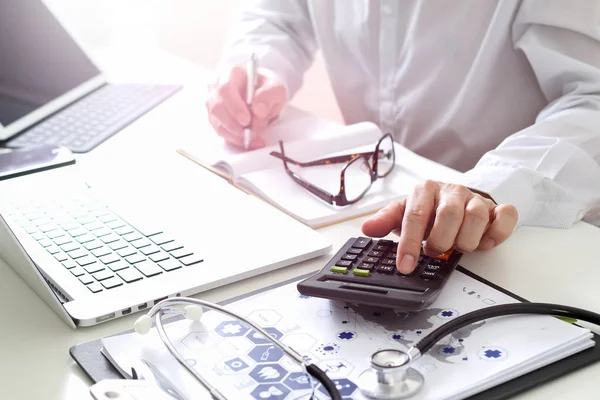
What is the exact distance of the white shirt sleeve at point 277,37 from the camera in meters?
1.36

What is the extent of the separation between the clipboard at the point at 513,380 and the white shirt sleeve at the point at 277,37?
2.63ft

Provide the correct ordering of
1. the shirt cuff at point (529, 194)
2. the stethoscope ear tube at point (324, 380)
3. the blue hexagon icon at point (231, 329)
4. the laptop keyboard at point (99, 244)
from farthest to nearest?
the shirt cuff at point (529, 194), the laptop keyboard at point (99, 244), the blue hexagon icon at point (231, 329), the stethoscope ear tube at point (324, 380)

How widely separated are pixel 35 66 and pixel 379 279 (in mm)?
892

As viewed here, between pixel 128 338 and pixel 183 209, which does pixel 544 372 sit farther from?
pixel 183 209

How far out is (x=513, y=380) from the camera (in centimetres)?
55

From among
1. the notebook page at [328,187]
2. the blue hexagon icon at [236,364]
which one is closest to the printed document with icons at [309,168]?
the notebook page at [328,187]

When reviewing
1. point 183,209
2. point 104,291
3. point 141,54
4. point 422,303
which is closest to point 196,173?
point 183,209

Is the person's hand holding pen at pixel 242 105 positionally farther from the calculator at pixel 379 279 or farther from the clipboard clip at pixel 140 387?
the clipboard clip at pixel 140 387

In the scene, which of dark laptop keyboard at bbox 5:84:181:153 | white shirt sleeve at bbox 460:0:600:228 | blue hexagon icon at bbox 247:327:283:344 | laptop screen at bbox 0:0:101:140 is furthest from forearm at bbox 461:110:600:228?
laptop screen at bbox 0:0:101:140

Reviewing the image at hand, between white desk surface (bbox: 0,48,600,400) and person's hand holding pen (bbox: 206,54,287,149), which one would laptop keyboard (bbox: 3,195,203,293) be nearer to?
white desk surface (bbox: 0,48,600,400)

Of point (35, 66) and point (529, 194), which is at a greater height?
point (35, 66)

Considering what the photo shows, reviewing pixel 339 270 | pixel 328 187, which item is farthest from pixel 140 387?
pixel 328 187

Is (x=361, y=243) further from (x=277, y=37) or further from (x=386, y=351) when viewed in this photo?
(x=277, y=37)

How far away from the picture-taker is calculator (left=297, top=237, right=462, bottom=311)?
0.62 metres
